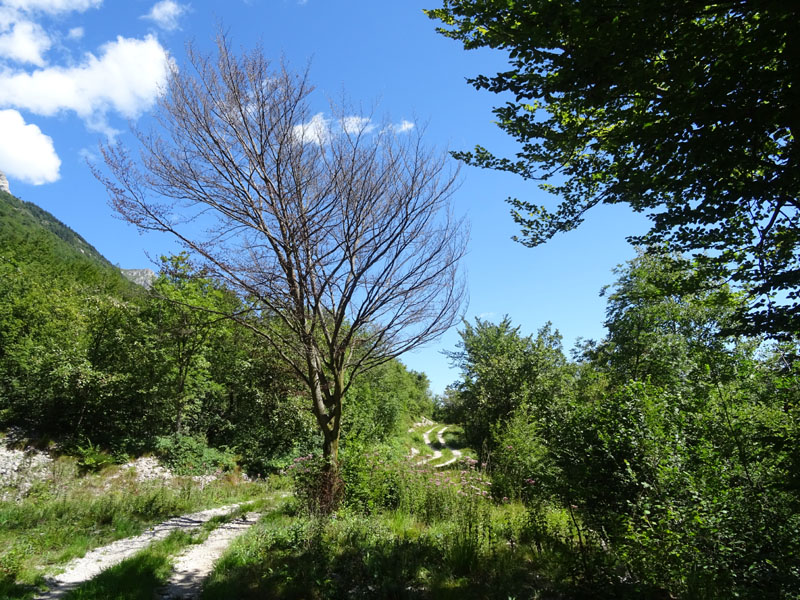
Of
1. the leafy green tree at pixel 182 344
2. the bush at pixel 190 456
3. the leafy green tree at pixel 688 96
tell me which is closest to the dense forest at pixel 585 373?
the leafy green tree at pixel 688 96

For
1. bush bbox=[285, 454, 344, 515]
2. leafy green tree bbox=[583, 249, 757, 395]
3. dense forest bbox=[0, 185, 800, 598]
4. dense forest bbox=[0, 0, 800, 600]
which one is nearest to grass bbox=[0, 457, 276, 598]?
dense forest bbox=[0, 0, 800, 600]

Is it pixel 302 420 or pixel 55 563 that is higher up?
pixel 302 420

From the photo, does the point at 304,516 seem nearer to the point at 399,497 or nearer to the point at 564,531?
the point at 399,497

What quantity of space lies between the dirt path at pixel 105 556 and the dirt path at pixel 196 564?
0.84 meters

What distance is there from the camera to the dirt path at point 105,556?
4949 mm

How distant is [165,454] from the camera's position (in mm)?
15320

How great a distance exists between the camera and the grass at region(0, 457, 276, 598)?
17.7 ft

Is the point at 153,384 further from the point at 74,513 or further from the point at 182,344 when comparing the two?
the point at 74,513

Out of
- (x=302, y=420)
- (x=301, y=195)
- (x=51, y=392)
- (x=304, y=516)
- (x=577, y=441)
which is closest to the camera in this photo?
(x=577, y=441)

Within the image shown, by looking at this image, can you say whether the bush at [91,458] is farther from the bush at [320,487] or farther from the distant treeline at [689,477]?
the distant treeline at [689,477]

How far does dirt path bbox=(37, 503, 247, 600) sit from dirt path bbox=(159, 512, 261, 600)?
2.74ft

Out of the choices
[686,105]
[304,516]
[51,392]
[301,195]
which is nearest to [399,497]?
[304,516]

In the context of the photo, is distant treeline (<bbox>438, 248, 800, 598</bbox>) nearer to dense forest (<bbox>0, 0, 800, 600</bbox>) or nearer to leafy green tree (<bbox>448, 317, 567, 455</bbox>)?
dense forest (<bbox>0, 0, 800, 600</bbox>)

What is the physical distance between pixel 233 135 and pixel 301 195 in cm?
186
